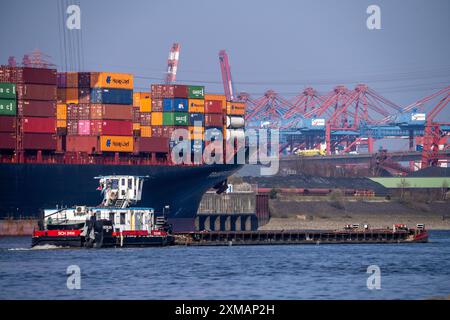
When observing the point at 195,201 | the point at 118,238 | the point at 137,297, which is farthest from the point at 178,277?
the point at 195,201

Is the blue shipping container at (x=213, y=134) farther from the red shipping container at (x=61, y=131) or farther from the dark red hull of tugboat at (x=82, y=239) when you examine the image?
the dark red hull of tugboat at (x=82, y=239)

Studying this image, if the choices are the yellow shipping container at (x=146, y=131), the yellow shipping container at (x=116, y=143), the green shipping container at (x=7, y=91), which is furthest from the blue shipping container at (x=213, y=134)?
the green shipping container at (x=7, y=91)

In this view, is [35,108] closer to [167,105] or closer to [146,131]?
[146,131]

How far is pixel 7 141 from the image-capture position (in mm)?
112688

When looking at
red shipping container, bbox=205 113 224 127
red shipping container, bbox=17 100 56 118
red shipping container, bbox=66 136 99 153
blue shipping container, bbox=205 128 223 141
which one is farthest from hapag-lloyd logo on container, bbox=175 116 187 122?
red shipping container, bbox=17 100 56 118

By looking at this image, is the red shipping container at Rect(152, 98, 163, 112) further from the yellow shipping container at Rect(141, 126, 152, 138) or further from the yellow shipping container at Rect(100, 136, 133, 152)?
the yellow shipping container at Rect(100, 136, 133, 152)

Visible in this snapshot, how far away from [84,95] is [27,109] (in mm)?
7352

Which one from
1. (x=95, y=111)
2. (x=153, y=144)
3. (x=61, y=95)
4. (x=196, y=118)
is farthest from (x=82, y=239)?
(x=196, y=118)

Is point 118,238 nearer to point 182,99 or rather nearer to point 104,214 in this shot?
point 104,214

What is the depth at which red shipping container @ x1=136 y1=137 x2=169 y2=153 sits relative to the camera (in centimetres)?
12081

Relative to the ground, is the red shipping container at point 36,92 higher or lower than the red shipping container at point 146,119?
higher

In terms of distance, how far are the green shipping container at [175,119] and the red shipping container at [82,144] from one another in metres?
10.3

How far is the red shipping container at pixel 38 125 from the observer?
112250 mm

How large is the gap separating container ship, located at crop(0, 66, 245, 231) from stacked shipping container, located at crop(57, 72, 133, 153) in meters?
0.11
